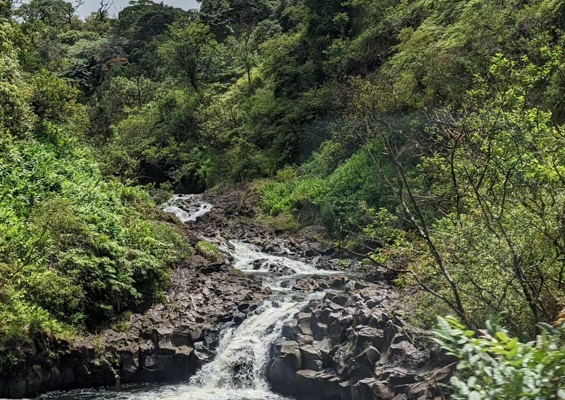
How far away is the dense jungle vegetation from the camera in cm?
718

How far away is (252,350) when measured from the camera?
13141mm

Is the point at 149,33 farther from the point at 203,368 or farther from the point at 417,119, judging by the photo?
the point at 203,368

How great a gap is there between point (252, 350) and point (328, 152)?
15.6 metres

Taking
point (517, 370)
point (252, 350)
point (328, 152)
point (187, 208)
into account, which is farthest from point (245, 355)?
point (187, 208)

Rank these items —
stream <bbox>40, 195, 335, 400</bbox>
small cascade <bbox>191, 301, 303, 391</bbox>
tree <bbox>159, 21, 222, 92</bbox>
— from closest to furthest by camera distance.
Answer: stream <bbox>40, 195, 335, 400</bbox>, small cascade <bbox>191, 301, 303, 391</bbox>, tree <bbox>159, 21, 222, 92</bbox>

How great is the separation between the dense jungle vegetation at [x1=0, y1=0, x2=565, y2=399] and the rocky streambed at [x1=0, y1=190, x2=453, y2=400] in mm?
803

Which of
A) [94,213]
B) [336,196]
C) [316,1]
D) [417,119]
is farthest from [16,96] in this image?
[316,1]

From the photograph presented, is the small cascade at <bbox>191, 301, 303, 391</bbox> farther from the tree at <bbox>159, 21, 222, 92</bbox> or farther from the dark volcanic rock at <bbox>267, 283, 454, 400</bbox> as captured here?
the tree at <bbox>159, 21, 222, 92</bbox>

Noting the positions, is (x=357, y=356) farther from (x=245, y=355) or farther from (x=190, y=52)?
(x=190, y=52)

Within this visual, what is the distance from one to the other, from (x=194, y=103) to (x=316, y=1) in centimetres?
1126

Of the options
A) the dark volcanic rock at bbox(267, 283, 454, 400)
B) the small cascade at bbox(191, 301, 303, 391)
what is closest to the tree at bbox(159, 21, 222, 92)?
the small cascade at bbox(191, 301, 303, 391)

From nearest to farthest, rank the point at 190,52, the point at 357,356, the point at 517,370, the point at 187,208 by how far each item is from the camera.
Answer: the point at 517,370, the point at 357,356, the point at 187,208, the point at 190,52

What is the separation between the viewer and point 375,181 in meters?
20.8

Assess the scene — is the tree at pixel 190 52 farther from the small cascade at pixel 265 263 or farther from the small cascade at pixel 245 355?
the small cascade at pixel 245 355
